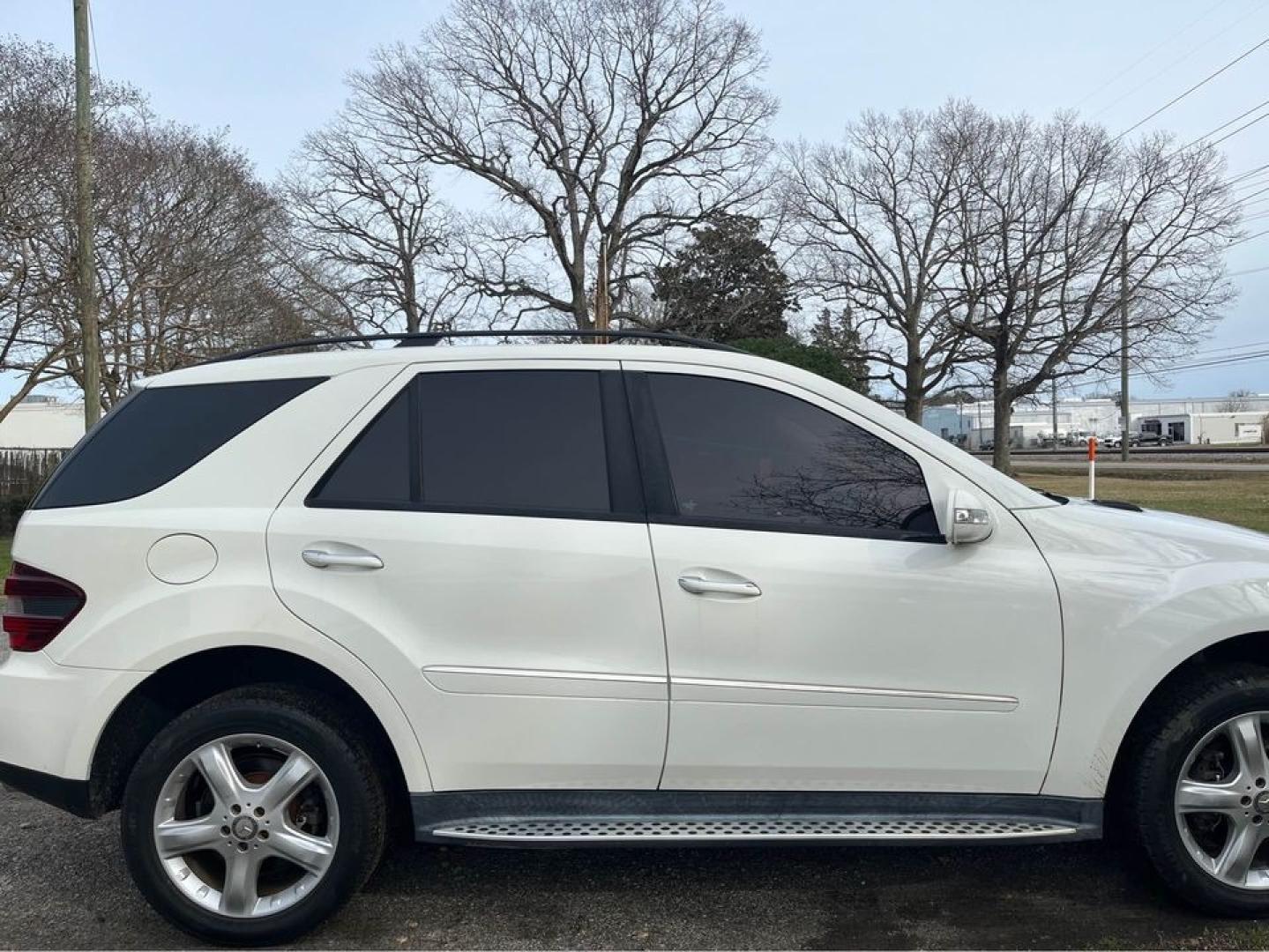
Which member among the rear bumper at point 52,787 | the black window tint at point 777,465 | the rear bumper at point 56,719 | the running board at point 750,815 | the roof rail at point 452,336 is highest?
the roof rail at point 452,336

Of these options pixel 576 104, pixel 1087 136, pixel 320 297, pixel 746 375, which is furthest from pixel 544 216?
pixel 746 375

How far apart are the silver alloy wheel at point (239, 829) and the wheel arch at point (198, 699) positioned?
0.71 feet

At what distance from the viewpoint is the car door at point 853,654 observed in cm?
276

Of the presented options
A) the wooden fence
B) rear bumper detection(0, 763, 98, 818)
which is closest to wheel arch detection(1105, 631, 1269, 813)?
rear bumper detection(0, 763, 98, 818)

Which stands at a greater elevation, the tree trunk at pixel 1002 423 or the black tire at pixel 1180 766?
the tree trunk at pixel 1002 423

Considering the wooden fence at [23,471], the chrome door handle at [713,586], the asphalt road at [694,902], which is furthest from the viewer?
the wooden fence at [23,471]

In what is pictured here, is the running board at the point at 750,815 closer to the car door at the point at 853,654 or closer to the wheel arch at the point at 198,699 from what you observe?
the car door at the point at 853,654

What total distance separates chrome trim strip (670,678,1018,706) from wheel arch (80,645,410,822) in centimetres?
100

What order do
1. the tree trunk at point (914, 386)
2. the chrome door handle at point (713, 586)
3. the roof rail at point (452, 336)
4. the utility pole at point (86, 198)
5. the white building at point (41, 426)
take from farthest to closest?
the white building at point (41, 426)
the tree trunk at point (914, 386)
the utility pole at point (86, 198)
the roof rail at point (452, 336)
the chrome door handle at point (713, 586)

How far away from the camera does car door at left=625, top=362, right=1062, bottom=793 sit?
9.06 feet

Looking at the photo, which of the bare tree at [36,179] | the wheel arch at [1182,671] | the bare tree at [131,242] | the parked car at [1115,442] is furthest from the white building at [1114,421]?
the wheel arch at [1182,671]

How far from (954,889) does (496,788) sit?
1650 millimetres

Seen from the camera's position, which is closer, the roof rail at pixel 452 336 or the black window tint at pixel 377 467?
the black window tint at pixel 377 467

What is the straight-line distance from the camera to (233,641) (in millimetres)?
2768
